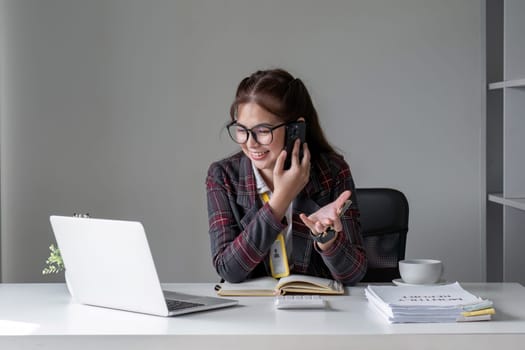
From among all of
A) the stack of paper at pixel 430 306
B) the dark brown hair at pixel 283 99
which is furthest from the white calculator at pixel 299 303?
the dark brown hair at pixel 283 99

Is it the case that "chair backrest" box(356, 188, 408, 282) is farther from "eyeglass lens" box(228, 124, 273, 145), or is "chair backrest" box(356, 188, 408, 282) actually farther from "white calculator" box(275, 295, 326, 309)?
"white calculator" box(275, 295, 326, 309)

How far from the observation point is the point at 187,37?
398 centimetres

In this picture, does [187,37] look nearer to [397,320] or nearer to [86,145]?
[86,145]

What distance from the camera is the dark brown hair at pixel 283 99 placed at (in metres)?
2.47

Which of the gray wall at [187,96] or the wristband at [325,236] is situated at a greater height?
the gray wall at [187,96]

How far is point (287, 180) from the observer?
2379 mm

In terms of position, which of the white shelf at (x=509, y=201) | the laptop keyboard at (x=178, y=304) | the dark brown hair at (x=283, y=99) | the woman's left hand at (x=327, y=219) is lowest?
the laptop keyboard at (x=178, y=304)

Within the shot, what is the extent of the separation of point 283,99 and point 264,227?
406 mm

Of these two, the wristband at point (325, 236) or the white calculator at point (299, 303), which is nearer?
the white calculator at point (299, 303)

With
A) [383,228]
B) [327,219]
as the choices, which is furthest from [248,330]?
[383,228]

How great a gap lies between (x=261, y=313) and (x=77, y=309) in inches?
17.3

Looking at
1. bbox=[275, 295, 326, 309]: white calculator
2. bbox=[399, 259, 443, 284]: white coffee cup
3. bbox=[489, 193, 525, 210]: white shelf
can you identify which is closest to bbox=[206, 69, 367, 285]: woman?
bbox=[399, 259, 443, 284]: white coffee cup

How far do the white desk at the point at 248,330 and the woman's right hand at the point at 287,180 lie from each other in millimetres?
428

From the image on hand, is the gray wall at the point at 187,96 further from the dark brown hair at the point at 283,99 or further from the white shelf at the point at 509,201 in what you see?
the dark brown hair at the point at 283,99
